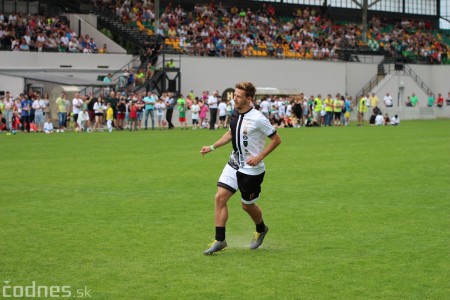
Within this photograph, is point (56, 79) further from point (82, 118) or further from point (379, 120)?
point (379, 120)

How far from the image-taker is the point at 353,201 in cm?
1343

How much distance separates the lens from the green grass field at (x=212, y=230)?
7758 millimetres

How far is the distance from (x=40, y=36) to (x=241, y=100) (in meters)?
37.6

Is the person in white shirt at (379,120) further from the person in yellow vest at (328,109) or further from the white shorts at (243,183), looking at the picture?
the white shorts at (243,183)

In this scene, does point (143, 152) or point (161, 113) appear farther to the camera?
point (161, 113)

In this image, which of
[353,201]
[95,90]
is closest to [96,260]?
[353,201]

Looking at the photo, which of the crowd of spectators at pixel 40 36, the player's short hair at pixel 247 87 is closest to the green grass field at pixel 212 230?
the player's short hair at pixel 247 87

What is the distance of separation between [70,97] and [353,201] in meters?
28.8

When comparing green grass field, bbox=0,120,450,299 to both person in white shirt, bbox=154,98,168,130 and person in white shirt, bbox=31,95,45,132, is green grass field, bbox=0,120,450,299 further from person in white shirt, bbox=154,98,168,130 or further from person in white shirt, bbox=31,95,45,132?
person in white shirt, bbox=154,98,168,130

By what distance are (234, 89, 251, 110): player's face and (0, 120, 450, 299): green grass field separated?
1648 millimetres

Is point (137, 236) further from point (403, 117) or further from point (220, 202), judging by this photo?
point (403, 117)

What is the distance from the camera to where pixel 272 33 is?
190 feet

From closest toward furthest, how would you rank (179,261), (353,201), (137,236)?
(179,261) → (137,236) → (353,201)

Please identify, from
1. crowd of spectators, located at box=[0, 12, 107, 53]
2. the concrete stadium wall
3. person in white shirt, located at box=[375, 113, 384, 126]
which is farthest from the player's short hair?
person in white shirt, located at box=[375, 113, 384, 126]
